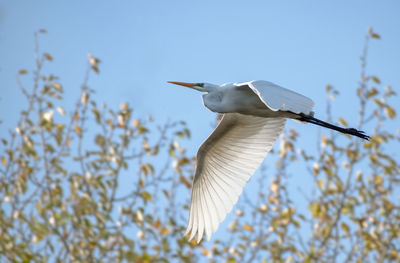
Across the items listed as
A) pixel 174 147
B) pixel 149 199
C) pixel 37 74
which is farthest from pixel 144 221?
pixel 37 74

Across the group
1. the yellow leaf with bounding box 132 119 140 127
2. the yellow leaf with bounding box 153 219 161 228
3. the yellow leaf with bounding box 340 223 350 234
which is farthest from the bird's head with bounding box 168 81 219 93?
the yellow leaf with bounding box 340 223 350 234

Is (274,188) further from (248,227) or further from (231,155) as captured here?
(231,155)

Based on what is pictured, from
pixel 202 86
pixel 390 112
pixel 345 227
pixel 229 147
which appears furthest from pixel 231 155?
pixel 390 112

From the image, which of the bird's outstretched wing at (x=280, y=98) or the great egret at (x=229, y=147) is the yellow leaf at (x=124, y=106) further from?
the bird's outstretched wing at (x=280, y=98)

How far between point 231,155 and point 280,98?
1809 millimetres

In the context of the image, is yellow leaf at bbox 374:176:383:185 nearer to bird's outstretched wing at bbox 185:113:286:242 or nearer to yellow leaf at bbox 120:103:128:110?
bird's outstretched wing at bbox 185:113:286:242

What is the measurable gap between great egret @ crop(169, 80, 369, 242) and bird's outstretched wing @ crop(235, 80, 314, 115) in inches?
21.1

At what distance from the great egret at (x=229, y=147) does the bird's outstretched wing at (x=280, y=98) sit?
54cm

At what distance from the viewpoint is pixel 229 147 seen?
262 inches

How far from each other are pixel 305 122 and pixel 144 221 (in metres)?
1.91

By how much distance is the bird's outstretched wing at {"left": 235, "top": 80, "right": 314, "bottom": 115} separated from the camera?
15.6ft

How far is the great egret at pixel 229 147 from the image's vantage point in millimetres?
5898

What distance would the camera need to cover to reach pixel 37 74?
7.80 meters

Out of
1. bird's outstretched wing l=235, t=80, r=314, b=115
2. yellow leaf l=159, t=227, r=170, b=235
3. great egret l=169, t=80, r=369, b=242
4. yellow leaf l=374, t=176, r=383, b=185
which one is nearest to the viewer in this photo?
bird's outstretched wing l=235, t=80, r=314, b=115
